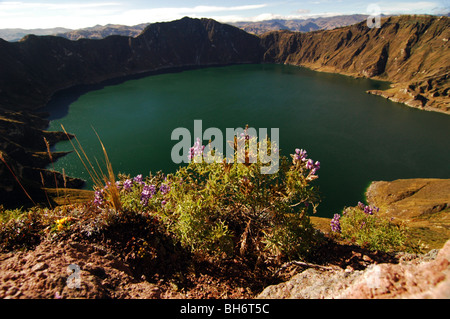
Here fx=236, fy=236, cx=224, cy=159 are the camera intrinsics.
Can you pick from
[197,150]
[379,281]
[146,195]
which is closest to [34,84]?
[146,195]

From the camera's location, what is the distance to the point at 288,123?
8612 cm

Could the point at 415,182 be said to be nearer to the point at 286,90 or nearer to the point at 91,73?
the point at 286,90

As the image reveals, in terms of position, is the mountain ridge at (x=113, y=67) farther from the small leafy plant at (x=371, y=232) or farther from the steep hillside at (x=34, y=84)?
the small leafy plant at (x=371, y=232)

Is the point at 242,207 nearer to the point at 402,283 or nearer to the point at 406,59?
the point at 402,283

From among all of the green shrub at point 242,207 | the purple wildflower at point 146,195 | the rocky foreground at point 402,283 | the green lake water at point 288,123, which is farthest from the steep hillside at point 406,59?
the purple wildflower at point 146,195

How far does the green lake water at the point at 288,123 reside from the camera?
5669cm

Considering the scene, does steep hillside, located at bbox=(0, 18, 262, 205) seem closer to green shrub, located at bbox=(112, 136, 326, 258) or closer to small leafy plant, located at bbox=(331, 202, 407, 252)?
green shrub, located at bbox=(112, 136, 326, 258)

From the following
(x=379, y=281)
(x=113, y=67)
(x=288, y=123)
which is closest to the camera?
(x=379, y=281)

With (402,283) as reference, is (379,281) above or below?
below

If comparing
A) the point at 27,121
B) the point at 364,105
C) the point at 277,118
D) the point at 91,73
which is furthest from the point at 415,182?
the point at 91,73

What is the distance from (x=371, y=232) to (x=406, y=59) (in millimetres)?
195700

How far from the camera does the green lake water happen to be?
56688 millimetres

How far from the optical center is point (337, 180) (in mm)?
51500

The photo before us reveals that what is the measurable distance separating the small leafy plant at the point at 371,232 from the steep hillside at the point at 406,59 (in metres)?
116
